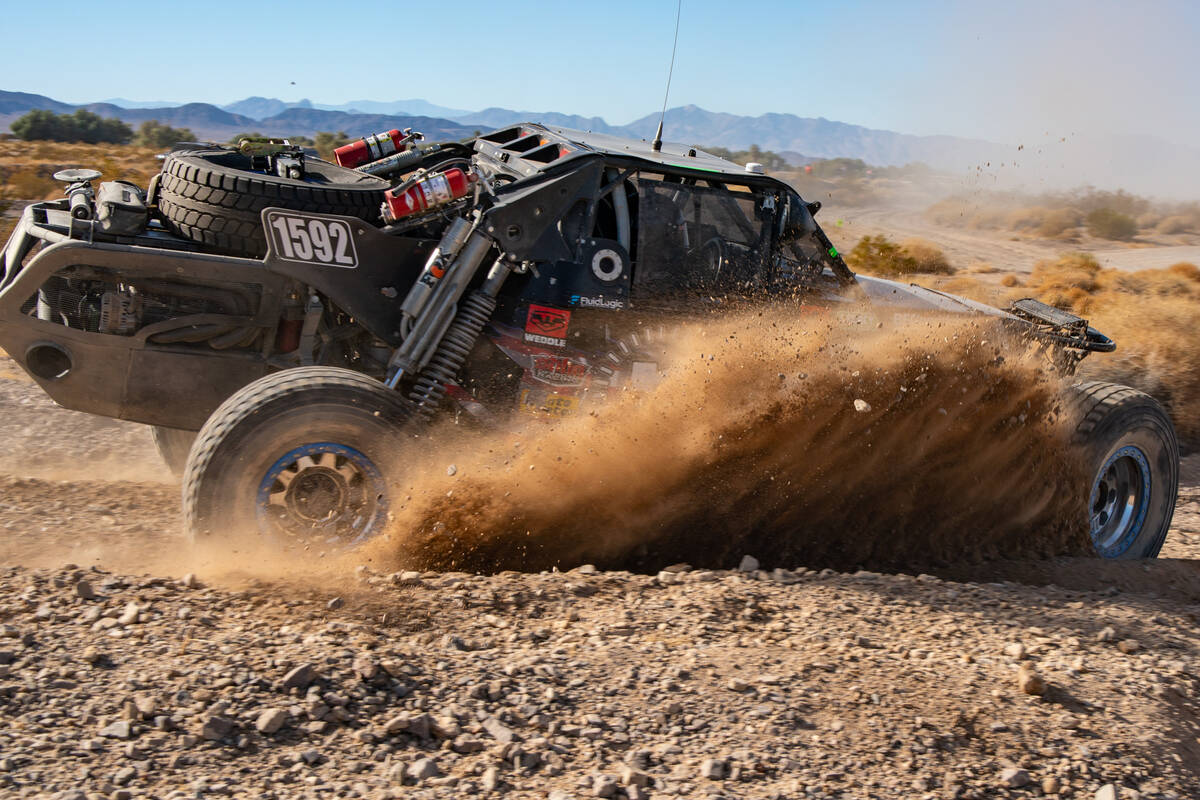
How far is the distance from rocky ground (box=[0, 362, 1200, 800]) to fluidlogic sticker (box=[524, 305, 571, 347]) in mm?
1252

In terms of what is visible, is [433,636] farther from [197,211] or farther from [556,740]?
[197,211]

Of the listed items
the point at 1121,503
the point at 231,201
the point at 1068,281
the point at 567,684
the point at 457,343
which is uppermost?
the point at 1068,281

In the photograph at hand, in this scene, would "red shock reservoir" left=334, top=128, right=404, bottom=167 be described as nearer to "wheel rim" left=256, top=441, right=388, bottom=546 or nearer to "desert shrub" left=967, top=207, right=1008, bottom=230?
"wheel rim" left=256, top=441, right=388, bottom=546

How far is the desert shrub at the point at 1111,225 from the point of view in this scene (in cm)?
3559

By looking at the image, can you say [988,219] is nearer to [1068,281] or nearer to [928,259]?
[928,259]

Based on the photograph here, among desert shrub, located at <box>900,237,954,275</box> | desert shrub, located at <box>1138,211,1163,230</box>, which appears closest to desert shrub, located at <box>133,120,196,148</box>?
desert shrub, located at <box>900,237,954,275</box>

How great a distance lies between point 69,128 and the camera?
35.0 m

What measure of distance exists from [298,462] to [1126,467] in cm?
544

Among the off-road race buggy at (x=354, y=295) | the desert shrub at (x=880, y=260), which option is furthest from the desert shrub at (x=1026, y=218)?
the off-road race buggy at (x=354, y=295)

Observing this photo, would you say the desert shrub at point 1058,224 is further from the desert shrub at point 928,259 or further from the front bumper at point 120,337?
the front bumper at point 120,337

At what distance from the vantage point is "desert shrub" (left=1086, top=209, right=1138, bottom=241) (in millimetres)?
35594

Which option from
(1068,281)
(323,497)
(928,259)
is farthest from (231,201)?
(928,259)

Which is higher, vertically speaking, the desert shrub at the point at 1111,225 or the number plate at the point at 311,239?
the desert shrub at the point at 1111,225

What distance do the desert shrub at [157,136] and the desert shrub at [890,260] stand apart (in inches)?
1005
